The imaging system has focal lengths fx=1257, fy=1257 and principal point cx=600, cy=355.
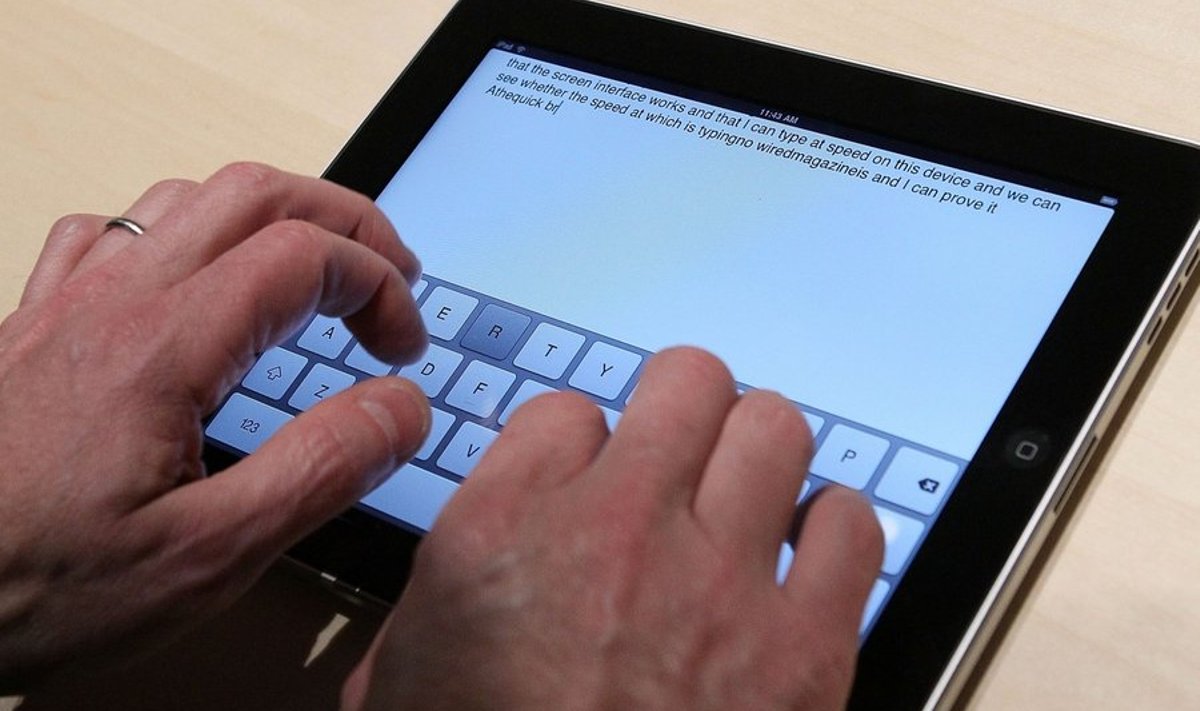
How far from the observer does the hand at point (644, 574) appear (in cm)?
42

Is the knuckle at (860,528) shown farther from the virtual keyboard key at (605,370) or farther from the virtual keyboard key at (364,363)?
the virtual keyboard key at (364,363)

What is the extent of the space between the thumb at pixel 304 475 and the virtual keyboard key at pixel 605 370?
0.11 meters

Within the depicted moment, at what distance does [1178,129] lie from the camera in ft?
2.13

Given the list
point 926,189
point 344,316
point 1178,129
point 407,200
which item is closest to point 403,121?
point 407,200

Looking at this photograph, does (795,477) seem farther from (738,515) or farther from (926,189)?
(926,189)

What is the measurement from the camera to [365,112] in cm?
79

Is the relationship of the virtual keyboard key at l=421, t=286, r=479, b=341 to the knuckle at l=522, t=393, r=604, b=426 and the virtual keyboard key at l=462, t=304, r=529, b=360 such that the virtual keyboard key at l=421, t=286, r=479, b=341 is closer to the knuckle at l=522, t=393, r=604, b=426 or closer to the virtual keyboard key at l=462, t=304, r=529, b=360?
the virtual keyboard key at l=462, t=304, r=529, b=360

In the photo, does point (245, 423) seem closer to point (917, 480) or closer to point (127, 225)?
point (127, 225)

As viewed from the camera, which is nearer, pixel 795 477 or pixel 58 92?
pixel 795 477

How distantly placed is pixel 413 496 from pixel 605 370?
0.35ft

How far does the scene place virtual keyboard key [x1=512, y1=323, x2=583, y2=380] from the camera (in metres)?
0.60

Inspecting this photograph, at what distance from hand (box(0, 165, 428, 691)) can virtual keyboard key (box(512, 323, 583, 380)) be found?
0.09m

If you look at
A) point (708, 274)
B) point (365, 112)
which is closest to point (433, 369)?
point (708, 274)

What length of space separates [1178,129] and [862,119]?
0.57ft
